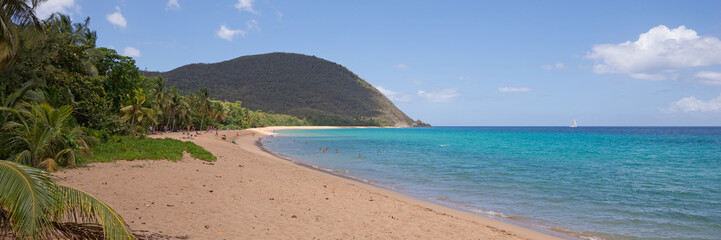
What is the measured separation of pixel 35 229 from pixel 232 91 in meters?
191

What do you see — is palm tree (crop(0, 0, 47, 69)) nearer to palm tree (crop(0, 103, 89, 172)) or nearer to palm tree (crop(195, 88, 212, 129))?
palm tree (crop(0, 103, 89, 172))

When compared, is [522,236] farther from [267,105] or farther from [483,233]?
[267,105]

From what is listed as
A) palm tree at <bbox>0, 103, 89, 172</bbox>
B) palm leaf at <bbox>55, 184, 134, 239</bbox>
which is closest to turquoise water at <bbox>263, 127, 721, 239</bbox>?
palm leaf at <bbox>55, 184, 134, 239</bbox>

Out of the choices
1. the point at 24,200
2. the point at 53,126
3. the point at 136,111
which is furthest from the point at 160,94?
the point at 24,200

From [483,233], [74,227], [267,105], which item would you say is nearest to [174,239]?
[74,227]

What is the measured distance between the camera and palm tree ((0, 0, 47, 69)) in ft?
25.0

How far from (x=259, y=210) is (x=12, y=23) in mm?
6722

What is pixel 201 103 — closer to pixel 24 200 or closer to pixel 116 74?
pixel 116 74

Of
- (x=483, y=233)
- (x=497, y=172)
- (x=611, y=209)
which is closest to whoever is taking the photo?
(x=483, y=233)

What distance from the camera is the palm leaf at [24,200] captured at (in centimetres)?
321

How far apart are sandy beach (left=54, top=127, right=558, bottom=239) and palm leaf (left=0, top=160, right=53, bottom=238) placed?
343 cm

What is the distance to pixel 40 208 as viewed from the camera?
3.30 m

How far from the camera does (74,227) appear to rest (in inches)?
138

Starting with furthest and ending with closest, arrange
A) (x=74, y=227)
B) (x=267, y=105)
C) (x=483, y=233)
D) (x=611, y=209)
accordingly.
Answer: (x=267, y=105), (x=611, y=209), (x=483, y=233), (x=74, y=227)
